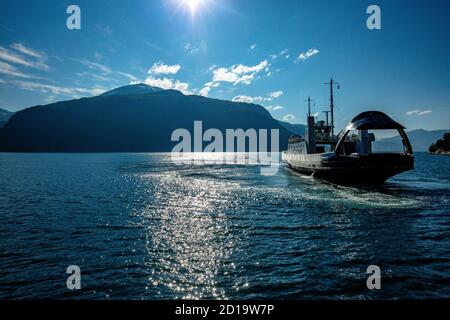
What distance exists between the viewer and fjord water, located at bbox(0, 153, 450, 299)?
1068 centimetres

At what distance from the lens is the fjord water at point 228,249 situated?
10.7 m

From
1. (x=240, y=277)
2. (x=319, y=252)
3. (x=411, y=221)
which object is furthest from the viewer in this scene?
(x=411, y=221)

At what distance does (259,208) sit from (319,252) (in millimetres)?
11598

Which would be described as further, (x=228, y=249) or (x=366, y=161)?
(x=366, y=161)

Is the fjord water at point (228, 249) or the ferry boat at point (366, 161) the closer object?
the fjord water at point (228, 249)

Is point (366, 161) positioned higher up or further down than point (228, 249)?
higher up

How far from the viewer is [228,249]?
14945 millimetres

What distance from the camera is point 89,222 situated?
70.5 feet

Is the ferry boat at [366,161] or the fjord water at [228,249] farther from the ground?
the ferry boat at [366,161]

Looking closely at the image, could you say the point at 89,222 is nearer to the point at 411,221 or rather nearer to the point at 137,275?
the point at 137,275

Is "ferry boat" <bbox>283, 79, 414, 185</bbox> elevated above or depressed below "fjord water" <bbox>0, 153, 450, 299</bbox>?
above
